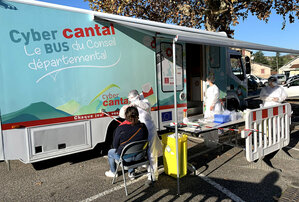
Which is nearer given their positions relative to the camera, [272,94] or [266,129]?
[266,129]

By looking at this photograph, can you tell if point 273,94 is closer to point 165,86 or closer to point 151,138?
point 165,86

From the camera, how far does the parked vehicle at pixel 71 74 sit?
355 centimetres

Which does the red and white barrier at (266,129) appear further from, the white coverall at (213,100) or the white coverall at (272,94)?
the white coverall at (213,100)

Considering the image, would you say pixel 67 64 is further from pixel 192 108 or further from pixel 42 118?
pixel 192 108

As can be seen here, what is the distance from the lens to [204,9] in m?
9.63

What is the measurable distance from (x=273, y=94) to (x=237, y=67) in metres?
2.02

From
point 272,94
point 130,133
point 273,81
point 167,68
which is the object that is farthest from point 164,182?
point 273,81

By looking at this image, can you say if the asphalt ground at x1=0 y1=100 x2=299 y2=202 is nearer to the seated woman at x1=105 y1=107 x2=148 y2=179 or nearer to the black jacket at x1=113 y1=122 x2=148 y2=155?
the seated woman at x1=105 y1=107 x2=148 y2=179

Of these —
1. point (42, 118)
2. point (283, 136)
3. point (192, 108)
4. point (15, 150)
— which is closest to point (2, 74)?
point (42, 118)

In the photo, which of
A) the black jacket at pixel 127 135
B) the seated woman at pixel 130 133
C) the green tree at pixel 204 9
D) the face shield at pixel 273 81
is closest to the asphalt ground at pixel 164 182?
the seated woman at pixel 130 133

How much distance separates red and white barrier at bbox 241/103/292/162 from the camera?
3721mm

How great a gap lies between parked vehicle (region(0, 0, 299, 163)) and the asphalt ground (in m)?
0.46

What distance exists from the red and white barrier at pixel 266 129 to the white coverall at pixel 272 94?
72cm

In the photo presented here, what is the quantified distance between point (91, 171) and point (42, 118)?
127cm
